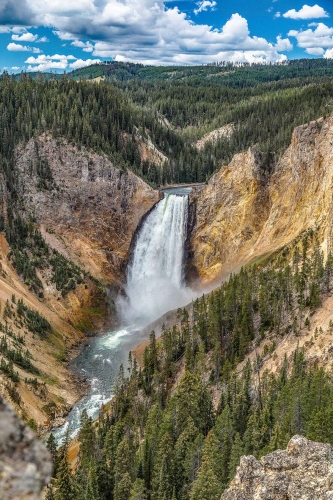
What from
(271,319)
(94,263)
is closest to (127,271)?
(94,263)

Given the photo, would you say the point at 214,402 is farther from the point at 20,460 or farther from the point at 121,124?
the point at 121,124

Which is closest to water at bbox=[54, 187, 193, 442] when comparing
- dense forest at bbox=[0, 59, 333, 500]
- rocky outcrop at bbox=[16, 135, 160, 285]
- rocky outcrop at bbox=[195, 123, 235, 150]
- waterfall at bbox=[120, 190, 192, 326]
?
waterfall at bbox=[120, 190, 192, 326]

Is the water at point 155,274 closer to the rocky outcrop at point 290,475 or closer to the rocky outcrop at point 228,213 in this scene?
the rocky outcrop at point 228,213

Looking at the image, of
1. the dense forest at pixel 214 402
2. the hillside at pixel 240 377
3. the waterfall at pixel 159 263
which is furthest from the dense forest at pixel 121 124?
the dense forest at pixel 214 402

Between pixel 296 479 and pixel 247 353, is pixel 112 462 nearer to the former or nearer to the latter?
pixel 247 353

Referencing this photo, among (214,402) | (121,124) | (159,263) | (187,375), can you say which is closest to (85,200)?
(159,263)

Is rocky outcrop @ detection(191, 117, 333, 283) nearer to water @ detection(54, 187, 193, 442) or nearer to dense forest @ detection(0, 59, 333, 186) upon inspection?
water @ detection(54, 187, 193, 442)
